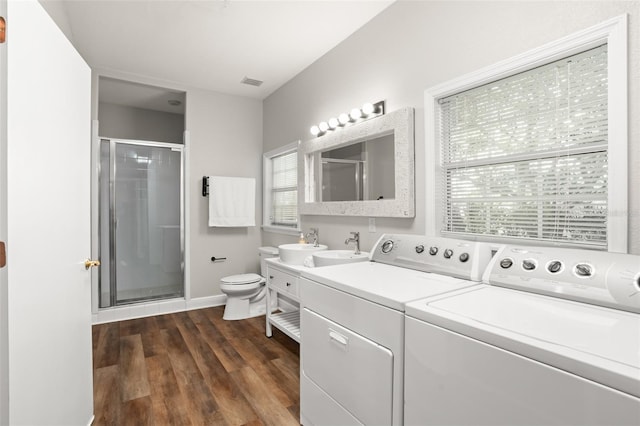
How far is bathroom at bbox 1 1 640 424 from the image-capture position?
1.43 meters

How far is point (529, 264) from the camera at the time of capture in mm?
1263

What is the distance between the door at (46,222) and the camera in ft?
3.34

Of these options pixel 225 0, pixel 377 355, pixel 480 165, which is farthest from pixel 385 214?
pixel 225 0

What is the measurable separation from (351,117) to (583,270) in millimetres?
→ 1804

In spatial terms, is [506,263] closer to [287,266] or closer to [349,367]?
[349,367]

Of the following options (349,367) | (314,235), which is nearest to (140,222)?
(314,235)

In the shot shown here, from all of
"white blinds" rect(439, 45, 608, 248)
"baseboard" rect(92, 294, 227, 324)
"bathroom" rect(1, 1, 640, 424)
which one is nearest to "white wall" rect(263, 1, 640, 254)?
"bathroom" rect(1, 1, 640, 424)

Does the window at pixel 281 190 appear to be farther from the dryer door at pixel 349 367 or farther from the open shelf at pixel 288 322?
the dryer door at pixel 349 367

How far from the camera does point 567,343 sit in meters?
0.78

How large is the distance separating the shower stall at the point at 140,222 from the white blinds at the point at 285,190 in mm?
1076

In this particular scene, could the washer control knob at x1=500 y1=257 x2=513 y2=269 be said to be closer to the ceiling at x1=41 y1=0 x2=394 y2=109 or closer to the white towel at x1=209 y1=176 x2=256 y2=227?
the ceiling at x1=41 y1=0 x2=394 y2=109

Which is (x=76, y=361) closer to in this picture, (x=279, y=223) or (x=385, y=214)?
(x=385, y=214)

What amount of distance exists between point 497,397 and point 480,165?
1206mm

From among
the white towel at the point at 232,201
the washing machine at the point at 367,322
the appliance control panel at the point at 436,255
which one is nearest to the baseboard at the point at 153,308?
the white towel at the point at 232,201
